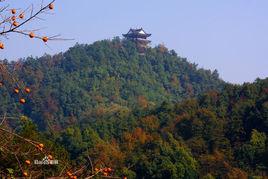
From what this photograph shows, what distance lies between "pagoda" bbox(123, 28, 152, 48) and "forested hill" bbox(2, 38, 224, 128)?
1.76 m

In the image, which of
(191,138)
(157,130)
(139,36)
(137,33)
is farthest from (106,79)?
(191,138)

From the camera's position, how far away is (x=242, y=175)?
106 ft

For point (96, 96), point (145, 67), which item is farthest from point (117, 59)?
point (96, 96)

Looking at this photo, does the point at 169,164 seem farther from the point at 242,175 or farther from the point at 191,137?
the point at 191,137

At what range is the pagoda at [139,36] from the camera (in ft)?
345

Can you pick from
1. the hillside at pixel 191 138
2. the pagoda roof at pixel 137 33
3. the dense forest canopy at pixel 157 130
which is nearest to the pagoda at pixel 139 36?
the pagoda roof at pixel 137 33

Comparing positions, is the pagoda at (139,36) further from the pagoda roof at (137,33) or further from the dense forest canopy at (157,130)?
the dense forest canopy at (157,130)

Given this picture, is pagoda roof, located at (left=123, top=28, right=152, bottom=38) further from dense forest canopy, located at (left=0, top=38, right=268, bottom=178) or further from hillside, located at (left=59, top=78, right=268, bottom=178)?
hillside, located at (left=59, top=78, right=268, bottom=178)

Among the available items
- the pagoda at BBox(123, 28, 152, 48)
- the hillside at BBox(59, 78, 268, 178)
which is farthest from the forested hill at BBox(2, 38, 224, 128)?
the hillside at BBox(59, 78, 268, 178)

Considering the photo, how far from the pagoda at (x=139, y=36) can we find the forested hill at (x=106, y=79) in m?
1.76

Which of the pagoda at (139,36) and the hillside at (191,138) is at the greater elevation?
the pagoda at (139,36)

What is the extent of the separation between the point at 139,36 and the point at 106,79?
1975cm

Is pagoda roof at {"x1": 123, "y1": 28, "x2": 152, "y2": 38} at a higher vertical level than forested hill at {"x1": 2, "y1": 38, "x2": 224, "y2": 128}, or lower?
higher

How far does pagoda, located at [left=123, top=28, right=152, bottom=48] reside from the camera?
105125mm
